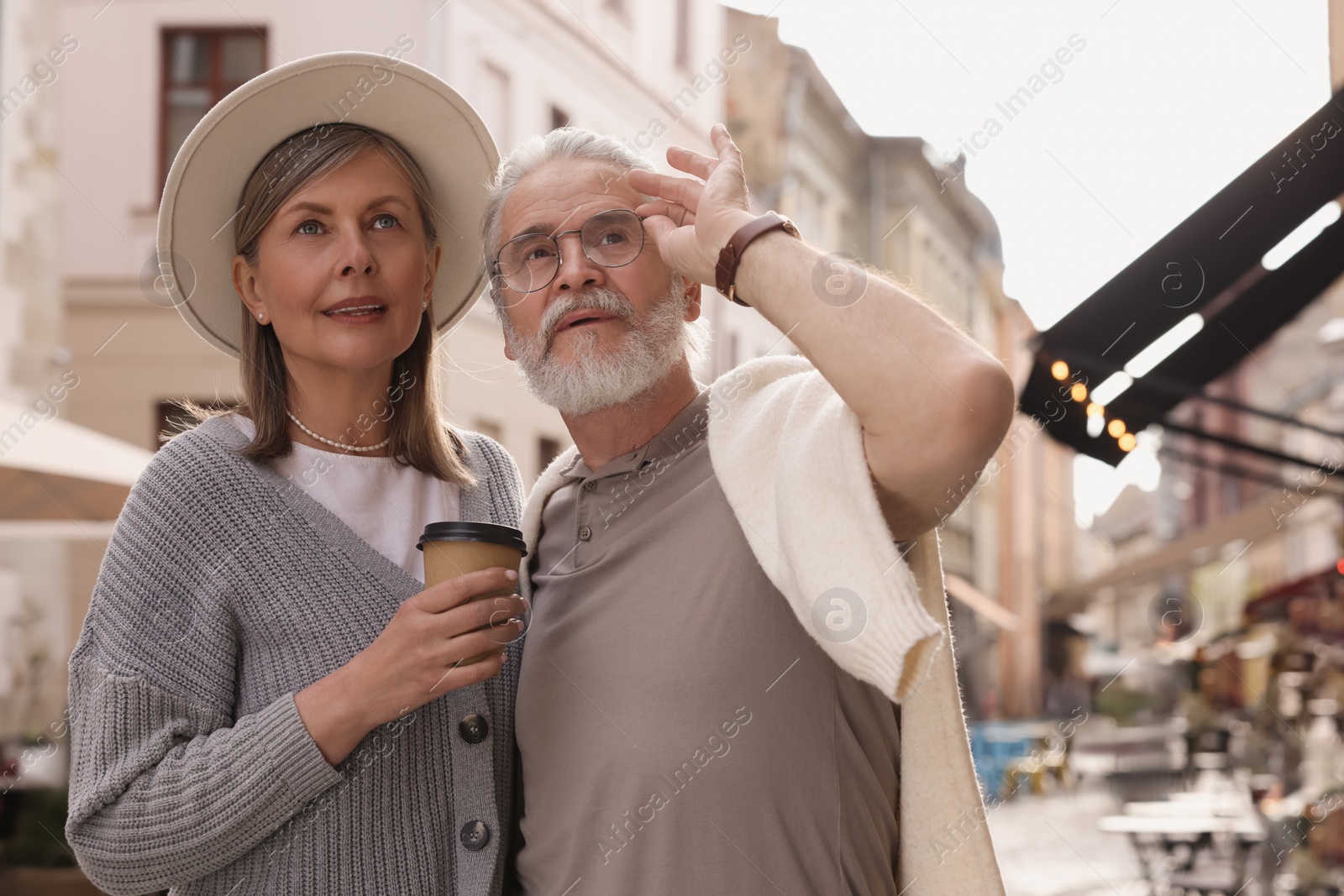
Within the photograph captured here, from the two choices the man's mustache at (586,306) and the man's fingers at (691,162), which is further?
the man's mustache at (586,306)

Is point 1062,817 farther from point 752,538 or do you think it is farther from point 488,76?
point 752,538

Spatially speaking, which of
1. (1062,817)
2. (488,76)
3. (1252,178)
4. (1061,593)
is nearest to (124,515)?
(1252,178)

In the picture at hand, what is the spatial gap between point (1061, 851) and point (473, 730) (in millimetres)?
10610

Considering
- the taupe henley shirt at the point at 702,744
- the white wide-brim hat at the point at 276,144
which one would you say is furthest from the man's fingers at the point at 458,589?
the white wide-brim hat at the point at 276,144

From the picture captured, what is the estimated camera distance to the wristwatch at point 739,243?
1702mm

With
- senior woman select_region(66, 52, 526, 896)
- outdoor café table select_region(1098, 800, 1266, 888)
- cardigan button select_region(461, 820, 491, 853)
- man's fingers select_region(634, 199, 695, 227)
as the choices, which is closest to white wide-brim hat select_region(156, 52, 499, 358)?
senior woman select_region(66, 52, 526, 896)

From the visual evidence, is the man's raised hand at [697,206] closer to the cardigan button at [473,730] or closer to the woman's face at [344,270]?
the woman's face at [344,270]

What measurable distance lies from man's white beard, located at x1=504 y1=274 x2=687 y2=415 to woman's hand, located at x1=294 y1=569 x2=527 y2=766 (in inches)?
17.1

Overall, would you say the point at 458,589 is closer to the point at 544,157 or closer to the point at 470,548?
the point at 470,548

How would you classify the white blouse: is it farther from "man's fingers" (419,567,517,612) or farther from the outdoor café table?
the outdoor café table

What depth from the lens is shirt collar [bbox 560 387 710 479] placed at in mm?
2199

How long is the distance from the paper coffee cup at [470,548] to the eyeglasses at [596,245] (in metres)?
0.56

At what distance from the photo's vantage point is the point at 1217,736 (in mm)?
9797

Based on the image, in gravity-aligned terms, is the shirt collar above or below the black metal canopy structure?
below
